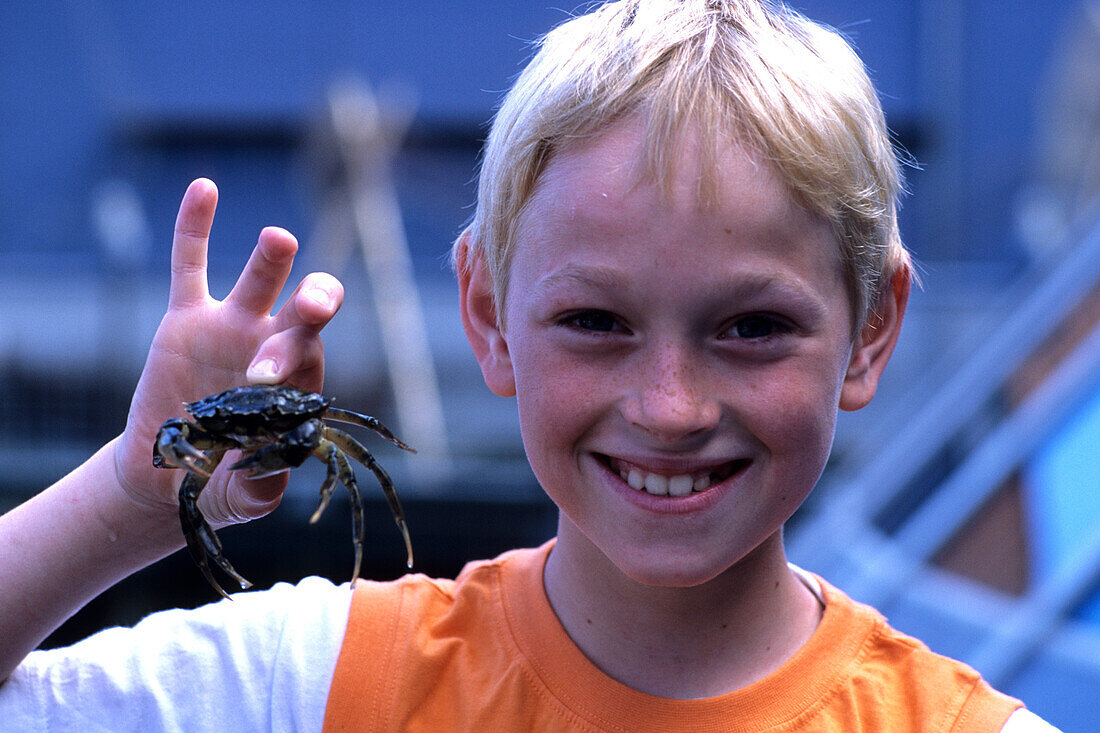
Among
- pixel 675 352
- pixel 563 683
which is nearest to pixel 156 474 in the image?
pixel 563 683

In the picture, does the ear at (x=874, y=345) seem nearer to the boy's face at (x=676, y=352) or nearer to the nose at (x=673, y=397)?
the boy's face at (x=676, y=352)

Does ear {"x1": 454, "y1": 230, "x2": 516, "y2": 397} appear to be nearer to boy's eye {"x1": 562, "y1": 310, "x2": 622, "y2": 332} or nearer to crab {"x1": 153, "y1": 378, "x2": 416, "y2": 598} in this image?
boy's eye {"x1": 562, "y1": 310, "x2": 622, "y2": 332}

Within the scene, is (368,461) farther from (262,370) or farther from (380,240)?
(380,240)

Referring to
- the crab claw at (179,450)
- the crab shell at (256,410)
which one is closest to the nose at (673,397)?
the crab shell at (256,410)

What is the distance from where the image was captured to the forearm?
1534 mm

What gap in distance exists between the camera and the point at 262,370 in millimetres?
1400

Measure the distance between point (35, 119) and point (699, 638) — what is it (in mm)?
11954

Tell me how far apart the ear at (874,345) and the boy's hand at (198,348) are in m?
0.79

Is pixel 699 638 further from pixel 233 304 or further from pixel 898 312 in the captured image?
pixel 233 304

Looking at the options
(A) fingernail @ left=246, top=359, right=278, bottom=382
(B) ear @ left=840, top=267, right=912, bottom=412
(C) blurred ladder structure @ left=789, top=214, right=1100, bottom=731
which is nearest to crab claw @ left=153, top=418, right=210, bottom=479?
(A) fingernail @ left=246, top=359, right=278, bottom=382

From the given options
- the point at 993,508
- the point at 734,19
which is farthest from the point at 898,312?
the point at 993,508

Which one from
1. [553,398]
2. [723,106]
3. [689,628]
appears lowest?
[689,628]

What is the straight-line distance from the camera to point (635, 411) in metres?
1.40

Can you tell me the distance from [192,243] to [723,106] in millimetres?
793
